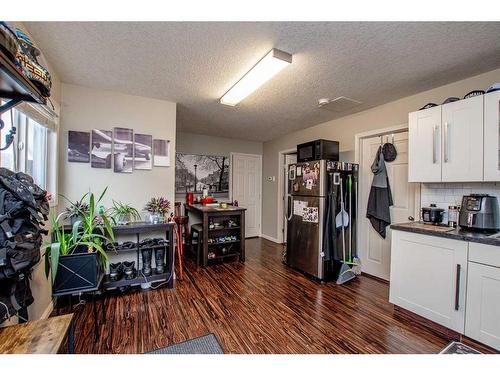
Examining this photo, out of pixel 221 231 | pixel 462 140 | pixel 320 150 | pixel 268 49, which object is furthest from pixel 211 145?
pixel 462 140

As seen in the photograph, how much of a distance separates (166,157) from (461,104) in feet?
10.5

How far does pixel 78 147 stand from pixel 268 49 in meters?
2.33

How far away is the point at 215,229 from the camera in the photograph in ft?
11.5

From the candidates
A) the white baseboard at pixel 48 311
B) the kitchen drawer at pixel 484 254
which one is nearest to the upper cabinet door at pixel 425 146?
the kitchen drawer at pixel 484 254

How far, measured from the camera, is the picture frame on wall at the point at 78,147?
8.01 ft

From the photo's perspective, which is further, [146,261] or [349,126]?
[349,126]

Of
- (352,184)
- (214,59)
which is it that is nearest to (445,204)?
(352,184)

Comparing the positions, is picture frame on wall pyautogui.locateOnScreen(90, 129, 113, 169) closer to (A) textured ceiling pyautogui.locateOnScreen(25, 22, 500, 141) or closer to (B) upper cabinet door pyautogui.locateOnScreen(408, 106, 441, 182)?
(A) textured ceiling pyautogui.locateOnScreen(25, 22, 500, 141)

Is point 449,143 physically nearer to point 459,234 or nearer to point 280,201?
point 459,234

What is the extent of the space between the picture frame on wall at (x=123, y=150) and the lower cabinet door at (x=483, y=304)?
351cm

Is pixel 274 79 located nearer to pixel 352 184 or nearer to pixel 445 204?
pixel 352 184

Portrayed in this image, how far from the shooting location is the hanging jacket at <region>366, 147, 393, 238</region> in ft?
9.37

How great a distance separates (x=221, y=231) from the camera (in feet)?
12.0

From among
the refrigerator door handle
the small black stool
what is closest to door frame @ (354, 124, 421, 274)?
the refrigerator door handle
